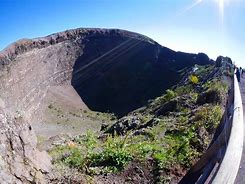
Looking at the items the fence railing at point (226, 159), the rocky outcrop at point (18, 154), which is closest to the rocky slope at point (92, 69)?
the rocky outcrop at point (18, 154)

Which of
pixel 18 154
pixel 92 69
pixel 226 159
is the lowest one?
pixel 18 154

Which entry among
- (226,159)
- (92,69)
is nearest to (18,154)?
(226,159)

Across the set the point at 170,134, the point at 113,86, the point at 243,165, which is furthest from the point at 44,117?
the point at 243,165

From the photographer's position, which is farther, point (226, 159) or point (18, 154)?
point (18, 154)

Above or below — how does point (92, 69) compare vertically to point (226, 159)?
above

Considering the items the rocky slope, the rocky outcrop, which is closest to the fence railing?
the rocky outcrop

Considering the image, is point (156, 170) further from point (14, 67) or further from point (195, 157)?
point (14, 67)

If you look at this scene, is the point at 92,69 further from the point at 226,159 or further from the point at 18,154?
the point at 226,159

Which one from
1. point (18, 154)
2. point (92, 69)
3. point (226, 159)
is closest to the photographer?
point (226, 159)
